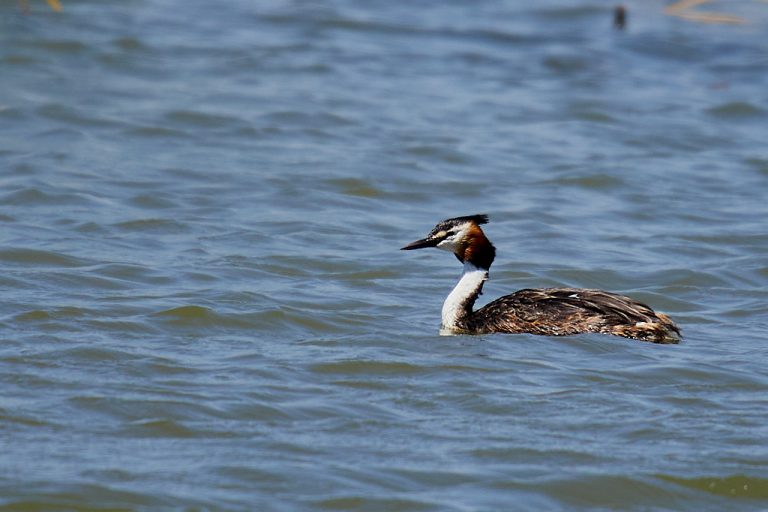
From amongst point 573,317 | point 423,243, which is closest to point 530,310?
point 573,317

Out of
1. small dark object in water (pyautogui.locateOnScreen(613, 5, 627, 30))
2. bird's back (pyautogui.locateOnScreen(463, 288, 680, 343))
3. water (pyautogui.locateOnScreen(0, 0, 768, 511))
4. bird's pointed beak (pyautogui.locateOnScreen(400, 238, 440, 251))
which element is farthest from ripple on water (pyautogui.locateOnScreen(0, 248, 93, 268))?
small dark object in water (pyautogui.locateOnScreen(613, 5, 627, 30))

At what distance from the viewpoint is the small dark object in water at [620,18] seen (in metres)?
20.4

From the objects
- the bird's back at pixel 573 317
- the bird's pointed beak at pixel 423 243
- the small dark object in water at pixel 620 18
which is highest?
the small dark object in water at pixel 620 18

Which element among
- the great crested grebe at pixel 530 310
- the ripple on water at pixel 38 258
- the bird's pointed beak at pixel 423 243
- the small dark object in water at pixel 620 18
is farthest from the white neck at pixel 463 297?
the small dark object in water at pixel 620 18

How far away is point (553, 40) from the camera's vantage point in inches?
810

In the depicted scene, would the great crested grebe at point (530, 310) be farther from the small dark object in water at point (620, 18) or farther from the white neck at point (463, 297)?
the small dark object in water at point (620, 18)

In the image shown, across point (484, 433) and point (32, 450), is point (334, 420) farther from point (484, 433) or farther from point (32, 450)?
point (32, 450)

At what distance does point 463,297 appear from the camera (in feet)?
30.3

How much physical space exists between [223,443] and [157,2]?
16.3m

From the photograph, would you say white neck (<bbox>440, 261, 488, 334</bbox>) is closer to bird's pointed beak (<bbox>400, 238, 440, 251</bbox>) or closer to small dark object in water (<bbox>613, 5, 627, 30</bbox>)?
bird's pointed beak (<bbox>400, 238, 440, 251</bbox>)

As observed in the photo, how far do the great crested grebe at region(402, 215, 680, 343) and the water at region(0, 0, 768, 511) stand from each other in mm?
145

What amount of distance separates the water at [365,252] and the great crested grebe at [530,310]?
0.14 m

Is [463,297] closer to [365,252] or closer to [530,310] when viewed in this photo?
[530,310]

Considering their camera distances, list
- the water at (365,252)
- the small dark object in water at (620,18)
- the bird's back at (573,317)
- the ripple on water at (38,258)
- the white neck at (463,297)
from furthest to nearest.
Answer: the small dark object in water at (620,18)
the ripple on water at (38,258)
the white neck at (463,297)
the bird's back at (573,317)
the water at (365,252)
